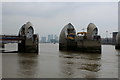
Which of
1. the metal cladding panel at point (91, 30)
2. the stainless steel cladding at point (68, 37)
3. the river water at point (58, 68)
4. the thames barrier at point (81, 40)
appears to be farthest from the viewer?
the stainless steel cladding at point (68, 37)

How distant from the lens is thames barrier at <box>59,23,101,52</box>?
1588 inches

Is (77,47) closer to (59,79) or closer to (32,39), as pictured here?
(32,39)

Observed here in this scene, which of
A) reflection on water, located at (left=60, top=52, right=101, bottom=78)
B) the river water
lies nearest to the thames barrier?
the river water

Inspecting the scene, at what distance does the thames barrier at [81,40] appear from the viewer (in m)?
40.3

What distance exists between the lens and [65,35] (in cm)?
5209

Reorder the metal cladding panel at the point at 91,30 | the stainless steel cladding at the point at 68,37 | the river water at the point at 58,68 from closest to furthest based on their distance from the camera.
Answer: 1. the river water at the point at 58,68
2. the metal cladding panel at the point at 91,30
3. the stainless steel cladding at the point at 68,37

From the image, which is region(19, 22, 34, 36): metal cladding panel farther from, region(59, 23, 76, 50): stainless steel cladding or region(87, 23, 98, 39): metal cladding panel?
region(87, 23, 98, 39): metal cladding panel

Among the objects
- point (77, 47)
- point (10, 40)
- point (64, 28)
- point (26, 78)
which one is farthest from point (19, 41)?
point (26, 78)

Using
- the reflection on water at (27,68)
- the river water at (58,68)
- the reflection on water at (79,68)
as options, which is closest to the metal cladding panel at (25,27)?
the river water at (58,68)

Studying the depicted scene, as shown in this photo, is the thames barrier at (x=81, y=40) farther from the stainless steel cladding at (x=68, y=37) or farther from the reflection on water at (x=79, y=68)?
the reflection on water at (x=79, y=68)

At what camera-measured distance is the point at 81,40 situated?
140 feet

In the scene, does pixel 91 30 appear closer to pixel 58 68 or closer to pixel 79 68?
pixel 79 68

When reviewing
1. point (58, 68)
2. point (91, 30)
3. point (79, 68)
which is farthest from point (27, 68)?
point (91, 30)

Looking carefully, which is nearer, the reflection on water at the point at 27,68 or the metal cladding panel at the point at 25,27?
the reflection on water at the point at 27,68
